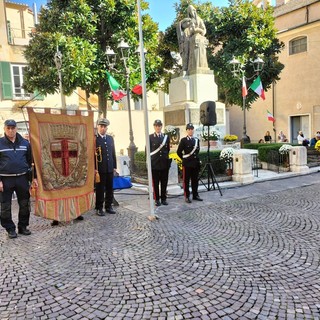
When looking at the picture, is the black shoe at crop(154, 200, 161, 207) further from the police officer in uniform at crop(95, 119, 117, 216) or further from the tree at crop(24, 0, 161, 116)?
the tree at crop(24, 0, 161, 116)

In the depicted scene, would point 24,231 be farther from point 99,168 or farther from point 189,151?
point 189,151

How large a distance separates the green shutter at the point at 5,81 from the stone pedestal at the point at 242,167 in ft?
45.9

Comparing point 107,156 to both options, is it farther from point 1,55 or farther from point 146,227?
point 1,55

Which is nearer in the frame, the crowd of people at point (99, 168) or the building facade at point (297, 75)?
the crowd of people at point (99, 168)

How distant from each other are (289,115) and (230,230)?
22120 millimetres

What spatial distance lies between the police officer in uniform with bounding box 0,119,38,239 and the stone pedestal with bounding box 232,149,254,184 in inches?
252

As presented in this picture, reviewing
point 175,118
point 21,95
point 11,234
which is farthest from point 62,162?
point 21,95

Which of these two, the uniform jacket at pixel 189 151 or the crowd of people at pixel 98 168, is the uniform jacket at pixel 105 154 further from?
the uniform jacket at pixel 189 151

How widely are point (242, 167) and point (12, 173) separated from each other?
6.70 meters

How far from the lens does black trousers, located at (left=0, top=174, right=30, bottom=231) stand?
17.4ft

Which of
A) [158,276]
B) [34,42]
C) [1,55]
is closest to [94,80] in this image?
[34,42]

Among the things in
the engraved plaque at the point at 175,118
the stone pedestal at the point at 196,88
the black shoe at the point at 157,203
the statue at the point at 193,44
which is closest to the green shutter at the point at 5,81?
the engraved plaque at the point at 175,118

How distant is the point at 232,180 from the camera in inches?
399

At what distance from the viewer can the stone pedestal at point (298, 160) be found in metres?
11.6
